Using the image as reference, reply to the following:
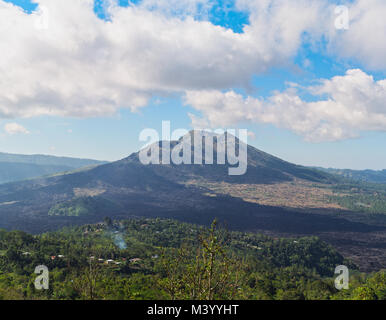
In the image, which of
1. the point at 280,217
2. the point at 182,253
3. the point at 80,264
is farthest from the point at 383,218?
the point at 182,253

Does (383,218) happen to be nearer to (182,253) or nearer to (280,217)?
(280,217)

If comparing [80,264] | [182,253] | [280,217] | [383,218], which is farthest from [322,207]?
[182,253]
